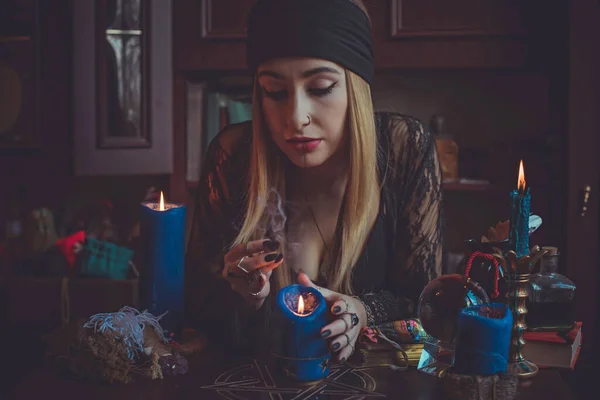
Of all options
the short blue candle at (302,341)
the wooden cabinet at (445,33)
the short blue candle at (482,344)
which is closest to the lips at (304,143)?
the short blue candle at (302,341)

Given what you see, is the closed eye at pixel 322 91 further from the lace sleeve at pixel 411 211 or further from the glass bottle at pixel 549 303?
the glass bottle at pixel 549 303

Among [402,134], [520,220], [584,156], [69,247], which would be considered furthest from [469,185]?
[69,247]

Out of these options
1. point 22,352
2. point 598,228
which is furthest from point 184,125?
point 598,228

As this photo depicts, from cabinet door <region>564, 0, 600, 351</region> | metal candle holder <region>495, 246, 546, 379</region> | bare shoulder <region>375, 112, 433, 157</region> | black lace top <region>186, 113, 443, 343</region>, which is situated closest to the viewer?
metal candle holder <region>495, 246, 546, 379</region>

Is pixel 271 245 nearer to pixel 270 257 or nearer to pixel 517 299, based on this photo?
pixel 270 257

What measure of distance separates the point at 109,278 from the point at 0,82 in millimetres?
734

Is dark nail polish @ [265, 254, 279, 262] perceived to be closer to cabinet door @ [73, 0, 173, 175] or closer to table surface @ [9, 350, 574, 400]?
table surface @ [9, 350, 574, 400]

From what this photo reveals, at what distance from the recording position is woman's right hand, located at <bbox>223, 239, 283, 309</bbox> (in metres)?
1.12

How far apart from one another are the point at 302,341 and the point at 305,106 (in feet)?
1.55

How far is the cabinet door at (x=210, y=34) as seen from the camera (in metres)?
1.99

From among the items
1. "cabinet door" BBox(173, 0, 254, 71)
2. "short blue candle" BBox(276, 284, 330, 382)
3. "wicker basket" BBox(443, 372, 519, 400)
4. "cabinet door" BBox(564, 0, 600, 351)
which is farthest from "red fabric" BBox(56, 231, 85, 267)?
"cabinet door" BBox(564, 0, 600, 351)

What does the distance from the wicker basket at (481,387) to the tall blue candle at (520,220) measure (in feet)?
0.69

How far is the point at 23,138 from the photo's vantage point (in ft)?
6.75

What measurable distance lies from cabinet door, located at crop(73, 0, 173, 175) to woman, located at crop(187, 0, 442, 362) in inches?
19.7
